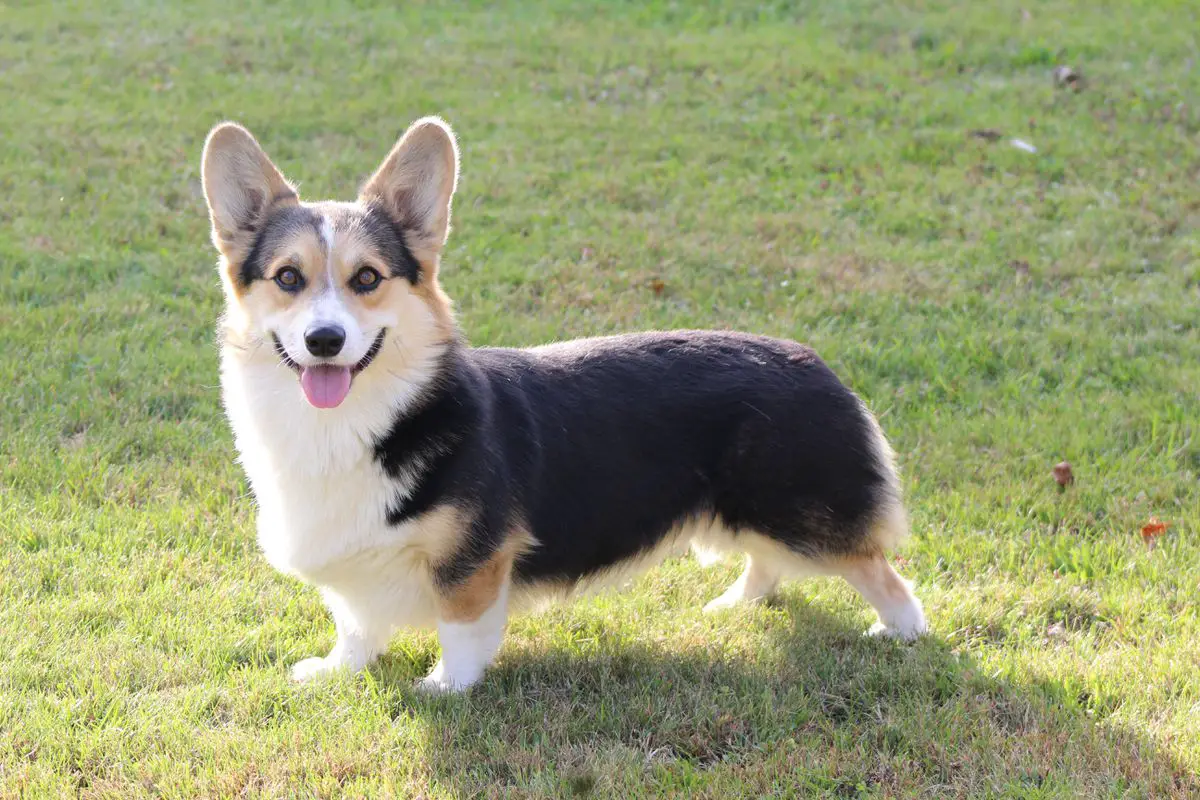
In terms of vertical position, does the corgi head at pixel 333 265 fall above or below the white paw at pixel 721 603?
above

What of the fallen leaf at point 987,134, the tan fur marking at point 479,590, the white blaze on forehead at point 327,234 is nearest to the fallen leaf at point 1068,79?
the fallen leaf at point 987,134

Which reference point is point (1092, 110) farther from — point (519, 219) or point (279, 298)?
point (279, 298)

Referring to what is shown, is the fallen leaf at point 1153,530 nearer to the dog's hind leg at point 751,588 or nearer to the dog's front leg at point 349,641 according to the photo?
the dog's hind leg at point 751,588

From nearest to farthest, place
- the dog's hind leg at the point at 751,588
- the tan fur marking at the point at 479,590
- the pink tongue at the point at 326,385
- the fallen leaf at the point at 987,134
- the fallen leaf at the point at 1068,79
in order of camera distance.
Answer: the pink tongue at the point at 326,385 < the tan fur marking at the point at 479,590 < the dog's hind leg at the point at 751,588 < the fallen leaf at the point at 987,134 < the fallen leaf at the point at 1068,79

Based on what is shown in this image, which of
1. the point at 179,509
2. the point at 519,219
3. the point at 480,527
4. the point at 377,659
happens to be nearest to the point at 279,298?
the point at 480,527

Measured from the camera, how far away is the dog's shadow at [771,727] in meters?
3.43

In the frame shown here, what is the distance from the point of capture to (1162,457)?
5488 millimetres

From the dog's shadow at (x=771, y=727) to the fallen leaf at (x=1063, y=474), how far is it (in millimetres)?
1506

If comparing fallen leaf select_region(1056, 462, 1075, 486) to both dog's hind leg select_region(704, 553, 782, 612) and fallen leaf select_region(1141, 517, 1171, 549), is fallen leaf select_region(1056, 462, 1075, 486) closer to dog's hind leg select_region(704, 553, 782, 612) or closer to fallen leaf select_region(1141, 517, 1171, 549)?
fallen leaf select_region(1141, 517, 1171, 549)

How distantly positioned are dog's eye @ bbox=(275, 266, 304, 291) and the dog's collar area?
156mm

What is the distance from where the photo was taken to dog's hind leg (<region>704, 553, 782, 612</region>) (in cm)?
453

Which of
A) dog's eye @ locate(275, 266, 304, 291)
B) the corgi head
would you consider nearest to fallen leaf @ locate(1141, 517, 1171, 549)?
the corgi head

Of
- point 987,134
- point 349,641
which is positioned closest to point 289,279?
point 349,641

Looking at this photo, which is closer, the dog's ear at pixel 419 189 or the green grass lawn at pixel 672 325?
the green grass lawn at pixel 672 325
